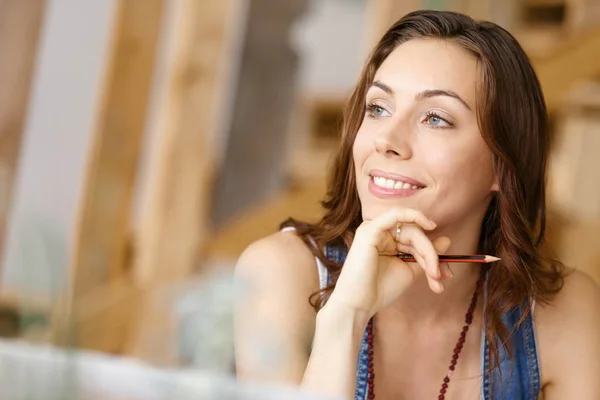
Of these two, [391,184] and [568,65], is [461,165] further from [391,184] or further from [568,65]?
[568,65]

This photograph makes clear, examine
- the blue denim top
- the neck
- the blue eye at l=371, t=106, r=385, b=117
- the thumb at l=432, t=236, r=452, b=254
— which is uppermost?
the blue eye at l=371, t=106, r=385, b=117

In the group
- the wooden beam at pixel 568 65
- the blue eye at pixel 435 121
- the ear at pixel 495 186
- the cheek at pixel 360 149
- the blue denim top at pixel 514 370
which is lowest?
the blue denim top at pixel 514 370

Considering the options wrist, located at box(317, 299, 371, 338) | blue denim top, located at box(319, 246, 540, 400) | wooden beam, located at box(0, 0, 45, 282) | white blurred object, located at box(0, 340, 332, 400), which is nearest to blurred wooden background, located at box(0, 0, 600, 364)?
wooden beam, located at box(0, 0, 45, 282)

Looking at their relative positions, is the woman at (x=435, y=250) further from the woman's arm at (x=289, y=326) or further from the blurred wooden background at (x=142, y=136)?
the blurred wooden background at (x=142, y=136)

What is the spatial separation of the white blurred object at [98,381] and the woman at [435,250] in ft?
0.84

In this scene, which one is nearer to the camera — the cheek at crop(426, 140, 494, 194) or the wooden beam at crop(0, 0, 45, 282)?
the cheek at crop(426, 140, 494, 194)

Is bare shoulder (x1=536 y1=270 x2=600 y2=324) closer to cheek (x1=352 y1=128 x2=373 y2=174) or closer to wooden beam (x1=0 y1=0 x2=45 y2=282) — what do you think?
cheek (x1=352 y1=128 x2=373 y2=174)

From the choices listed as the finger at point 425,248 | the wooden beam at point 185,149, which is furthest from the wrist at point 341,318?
the wooden beam at point 185,149

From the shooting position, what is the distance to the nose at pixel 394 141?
1.28 m

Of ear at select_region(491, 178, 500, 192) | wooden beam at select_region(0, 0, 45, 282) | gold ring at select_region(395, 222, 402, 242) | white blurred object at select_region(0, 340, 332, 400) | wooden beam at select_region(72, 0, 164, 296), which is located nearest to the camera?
white blurred object at select_region(0, 340, 332, 400)

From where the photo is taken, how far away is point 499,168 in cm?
139

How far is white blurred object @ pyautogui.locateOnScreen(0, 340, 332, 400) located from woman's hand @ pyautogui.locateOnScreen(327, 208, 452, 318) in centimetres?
37

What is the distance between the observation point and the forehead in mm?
1305

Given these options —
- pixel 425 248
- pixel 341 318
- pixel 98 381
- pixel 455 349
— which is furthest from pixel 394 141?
pixel 98 381
